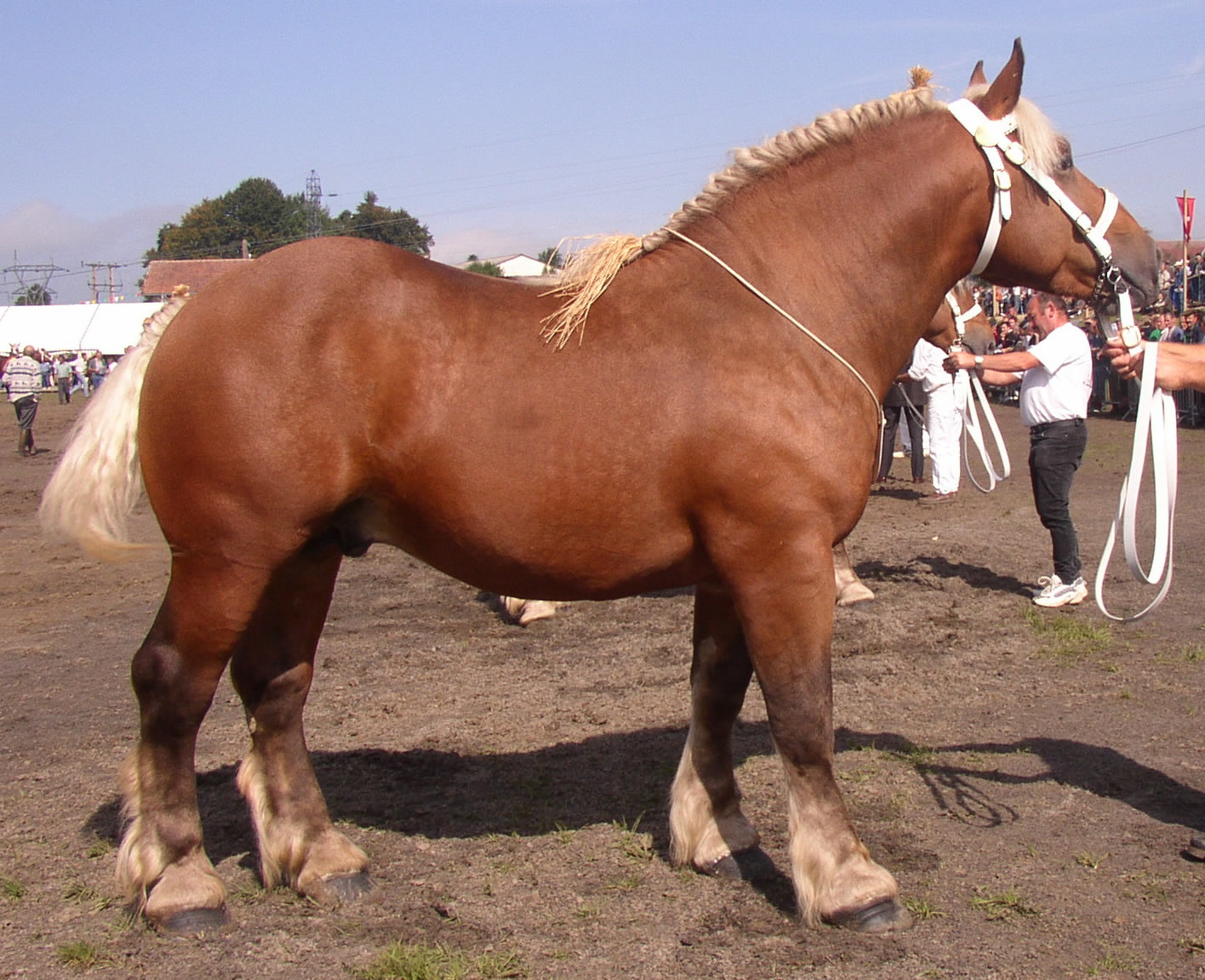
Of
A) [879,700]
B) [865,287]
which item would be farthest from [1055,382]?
[865,287]

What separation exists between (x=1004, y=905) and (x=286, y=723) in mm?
2489

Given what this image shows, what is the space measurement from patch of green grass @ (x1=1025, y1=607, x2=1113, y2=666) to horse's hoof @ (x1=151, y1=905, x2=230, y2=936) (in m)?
4.84

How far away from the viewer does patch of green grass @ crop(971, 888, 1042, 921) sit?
11.0ft

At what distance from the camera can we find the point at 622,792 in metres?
4.53

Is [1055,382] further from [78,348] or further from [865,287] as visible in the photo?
[78,348]

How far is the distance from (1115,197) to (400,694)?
429 centimetres

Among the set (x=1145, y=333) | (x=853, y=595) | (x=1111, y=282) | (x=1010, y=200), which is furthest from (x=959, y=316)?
(x=1145, y=333)

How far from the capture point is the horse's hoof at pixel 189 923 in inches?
135

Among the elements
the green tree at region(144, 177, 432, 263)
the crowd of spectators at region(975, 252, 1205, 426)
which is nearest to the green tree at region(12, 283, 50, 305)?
the green tree at region(144, 177, 432, 263)

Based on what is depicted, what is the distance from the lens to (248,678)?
3.80m

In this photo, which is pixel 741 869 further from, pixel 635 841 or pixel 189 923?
pixel 189 923

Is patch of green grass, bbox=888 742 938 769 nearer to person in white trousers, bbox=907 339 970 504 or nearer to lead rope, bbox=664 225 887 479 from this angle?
lead rope, bbox=664 225 887 479

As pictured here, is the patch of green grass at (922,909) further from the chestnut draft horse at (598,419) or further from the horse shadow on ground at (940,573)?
the horse shadow on ground at (940,573)

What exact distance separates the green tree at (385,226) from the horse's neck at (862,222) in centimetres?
5457
